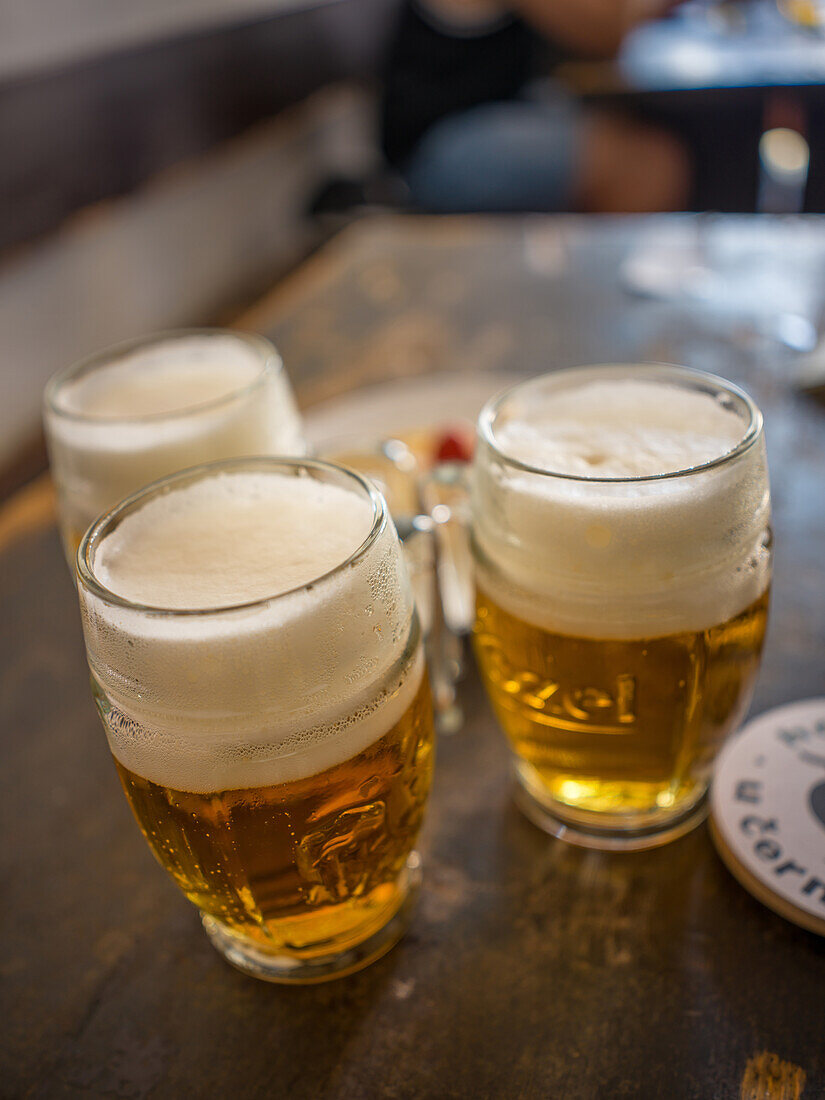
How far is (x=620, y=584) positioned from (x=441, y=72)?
4689mm

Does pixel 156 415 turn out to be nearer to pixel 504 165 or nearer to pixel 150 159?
pixel 150 159

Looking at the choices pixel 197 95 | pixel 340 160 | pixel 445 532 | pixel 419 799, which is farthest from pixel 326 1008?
pixel 340 160

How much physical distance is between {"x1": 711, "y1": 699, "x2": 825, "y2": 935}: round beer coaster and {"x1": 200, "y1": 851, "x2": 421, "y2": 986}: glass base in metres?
0.22

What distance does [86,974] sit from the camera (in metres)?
0.58

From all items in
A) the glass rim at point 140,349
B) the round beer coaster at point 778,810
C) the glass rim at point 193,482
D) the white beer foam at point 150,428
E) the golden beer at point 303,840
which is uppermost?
the glass rim at point 193,482

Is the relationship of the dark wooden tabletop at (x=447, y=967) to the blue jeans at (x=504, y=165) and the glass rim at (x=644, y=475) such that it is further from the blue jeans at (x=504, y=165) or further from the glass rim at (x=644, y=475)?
the blue jeans at (x=504, y=165)

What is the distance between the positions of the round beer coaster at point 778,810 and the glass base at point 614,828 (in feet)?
0.06

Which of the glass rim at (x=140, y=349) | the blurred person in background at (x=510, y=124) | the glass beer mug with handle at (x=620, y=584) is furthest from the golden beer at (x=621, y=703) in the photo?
the blurred person in background at (x=510, y=124)

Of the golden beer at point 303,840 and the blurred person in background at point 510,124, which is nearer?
the golden beer at point 303,840

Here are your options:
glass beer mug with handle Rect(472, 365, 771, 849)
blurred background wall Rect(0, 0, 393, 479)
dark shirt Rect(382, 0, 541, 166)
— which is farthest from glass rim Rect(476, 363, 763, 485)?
dark shirt Rect(382, 0, 541, 166)

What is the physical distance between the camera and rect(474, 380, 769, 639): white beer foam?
0.52 metres

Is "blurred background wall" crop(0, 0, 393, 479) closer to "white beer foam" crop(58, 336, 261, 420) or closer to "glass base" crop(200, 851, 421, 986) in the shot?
"white beer foam" crop(58, 336, 261, 420)

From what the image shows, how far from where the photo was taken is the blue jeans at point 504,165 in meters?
3.64

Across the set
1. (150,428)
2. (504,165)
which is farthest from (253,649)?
(504,165)
